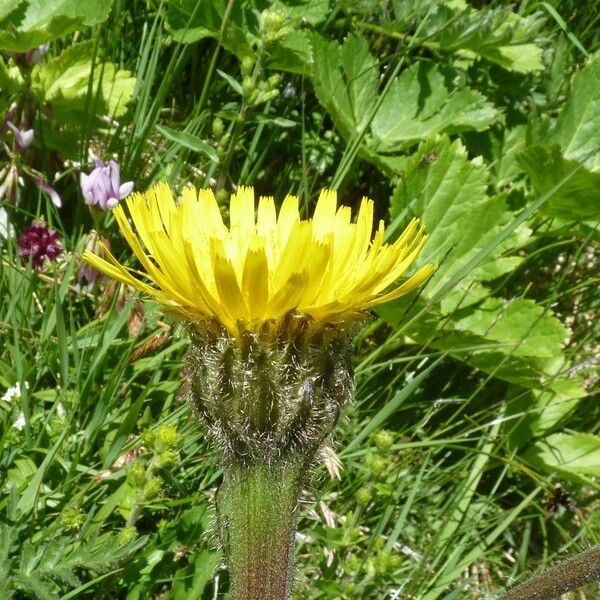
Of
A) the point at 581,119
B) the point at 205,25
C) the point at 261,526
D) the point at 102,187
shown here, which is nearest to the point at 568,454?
the point at 581,119

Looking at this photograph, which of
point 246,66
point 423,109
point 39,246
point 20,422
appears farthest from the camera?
point 423,109

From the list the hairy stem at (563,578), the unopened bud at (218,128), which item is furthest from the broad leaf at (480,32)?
the hairy stem at (563,578)

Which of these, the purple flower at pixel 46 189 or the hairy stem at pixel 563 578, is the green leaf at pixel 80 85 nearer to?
the purple flower at pixel 46 189

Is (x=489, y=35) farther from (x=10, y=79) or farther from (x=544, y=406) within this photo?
(x=10, y=79)

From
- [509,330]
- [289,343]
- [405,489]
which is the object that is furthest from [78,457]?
[509,330]

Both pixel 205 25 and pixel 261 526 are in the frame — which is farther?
pixel 205 25

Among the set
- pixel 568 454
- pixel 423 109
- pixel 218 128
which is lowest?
pixel 568 454

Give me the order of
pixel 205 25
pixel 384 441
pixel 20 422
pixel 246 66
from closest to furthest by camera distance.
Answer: pixel 384 441
pixel 20 422
pixel 246 66
pixel 205 25
